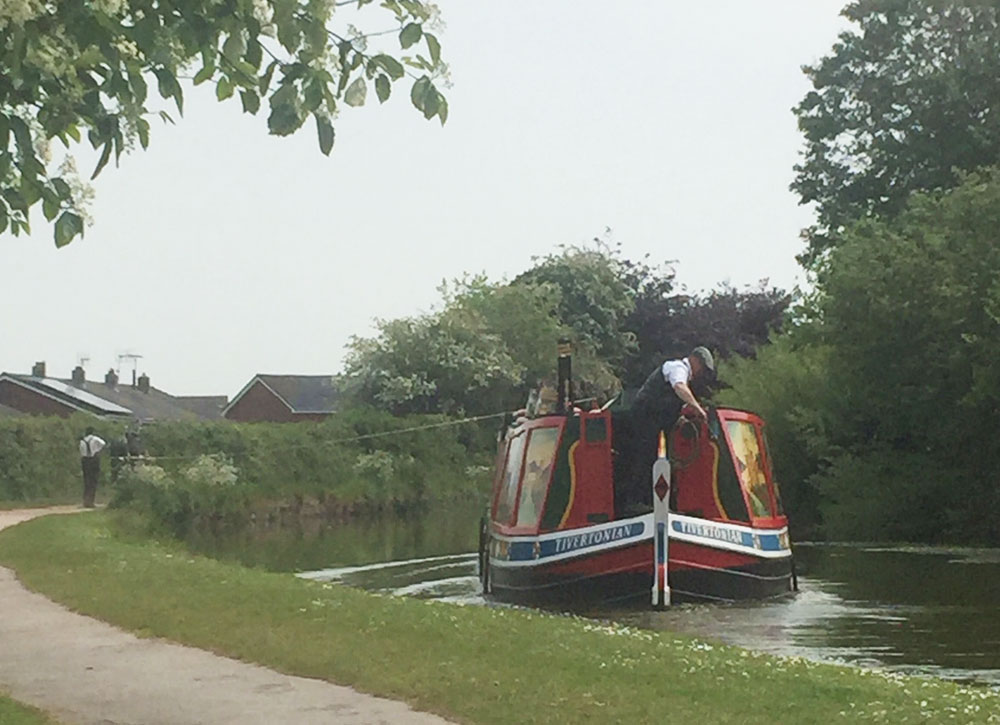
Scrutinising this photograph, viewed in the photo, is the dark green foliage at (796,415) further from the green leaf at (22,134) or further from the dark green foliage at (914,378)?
the green leaf at (22,134)

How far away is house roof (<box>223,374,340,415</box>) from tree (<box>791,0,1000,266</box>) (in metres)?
50.6

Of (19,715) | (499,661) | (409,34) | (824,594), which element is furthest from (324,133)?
(824,594)

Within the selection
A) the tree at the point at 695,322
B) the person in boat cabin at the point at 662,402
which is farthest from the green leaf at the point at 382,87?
the tree at the point at 695,322

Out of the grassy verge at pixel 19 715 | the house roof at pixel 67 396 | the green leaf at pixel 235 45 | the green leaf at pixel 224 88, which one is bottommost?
the grassy verge at pixel 19 715

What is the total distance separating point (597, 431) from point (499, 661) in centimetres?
916

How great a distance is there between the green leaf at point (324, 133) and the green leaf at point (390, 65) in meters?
0.29

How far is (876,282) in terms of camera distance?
2869 cm

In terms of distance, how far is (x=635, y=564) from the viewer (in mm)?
17922

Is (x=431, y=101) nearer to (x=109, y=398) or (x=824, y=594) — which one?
(x=824, y=594)

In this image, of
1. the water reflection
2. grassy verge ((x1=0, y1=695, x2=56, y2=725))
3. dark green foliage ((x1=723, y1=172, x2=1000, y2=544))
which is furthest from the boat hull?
grassy verge ((x1=0, y1=695, x2=56, y2=725))

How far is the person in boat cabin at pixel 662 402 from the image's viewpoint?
18.4m

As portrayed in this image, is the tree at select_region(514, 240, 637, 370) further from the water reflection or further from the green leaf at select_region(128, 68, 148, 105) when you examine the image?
the green leaf at select_region(128, 68, 148, 105)

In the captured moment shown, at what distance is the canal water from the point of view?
48.7 ft

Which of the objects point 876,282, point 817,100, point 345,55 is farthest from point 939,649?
point 817,100
